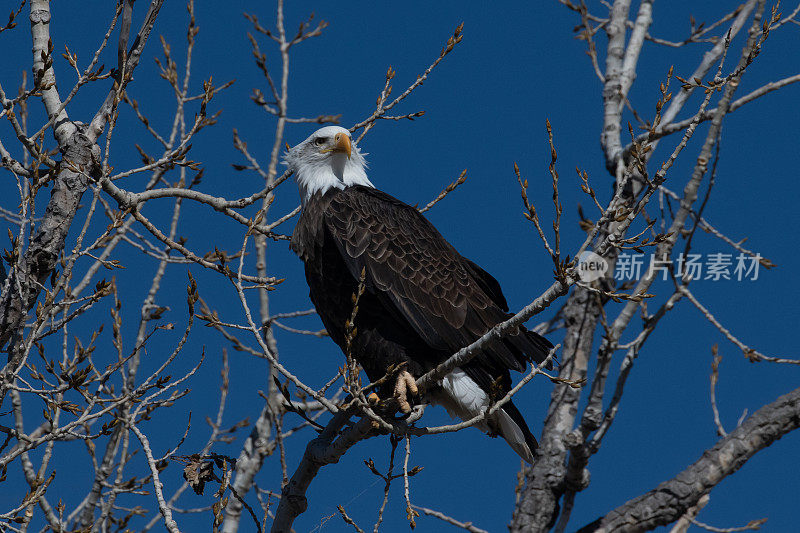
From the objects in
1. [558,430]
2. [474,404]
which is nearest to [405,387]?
[474,404]

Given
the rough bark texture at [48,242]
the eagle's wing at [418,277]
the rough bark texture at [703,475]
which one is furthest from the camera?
the rough bark texture at [703,475]

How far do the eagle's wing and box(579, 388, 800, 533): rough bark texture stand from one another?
1.14 meters

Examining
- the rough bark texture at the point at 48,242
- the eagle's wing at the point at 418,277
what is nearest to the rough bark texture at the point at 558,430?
the eagle's wing at the point at 418,277

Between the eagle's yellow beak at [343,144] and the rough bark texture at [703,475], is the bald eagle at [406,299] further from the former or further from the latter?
the rough bark texture at [703,475]

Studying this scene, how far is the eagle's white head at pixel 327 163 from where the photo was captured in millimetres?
4984

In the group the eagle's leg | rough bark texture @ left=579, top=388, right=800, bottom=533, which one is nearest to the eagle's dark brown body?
the eagle's leg

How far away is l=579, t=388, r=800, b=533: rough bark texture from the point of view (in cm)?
470

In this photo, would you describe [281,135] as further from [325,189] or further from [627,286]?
[627,286]

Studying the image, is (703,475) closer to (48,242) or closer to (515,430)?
(515,430)

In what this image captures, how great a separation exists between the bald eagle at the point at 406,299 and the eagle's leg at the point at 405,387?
0.02m

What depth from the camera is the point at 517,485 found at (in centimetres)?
551

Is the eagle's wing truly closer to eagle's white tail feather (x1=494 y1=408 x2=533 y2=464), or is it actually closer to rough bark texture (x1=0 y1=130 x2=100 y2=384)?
eagle's white tail feather (x1=494 y1=408 x2=533 y2=464)

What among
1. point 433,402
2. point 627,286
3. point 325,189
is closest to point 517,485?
point 433,402

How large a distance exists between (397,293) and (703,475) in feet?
6.50
